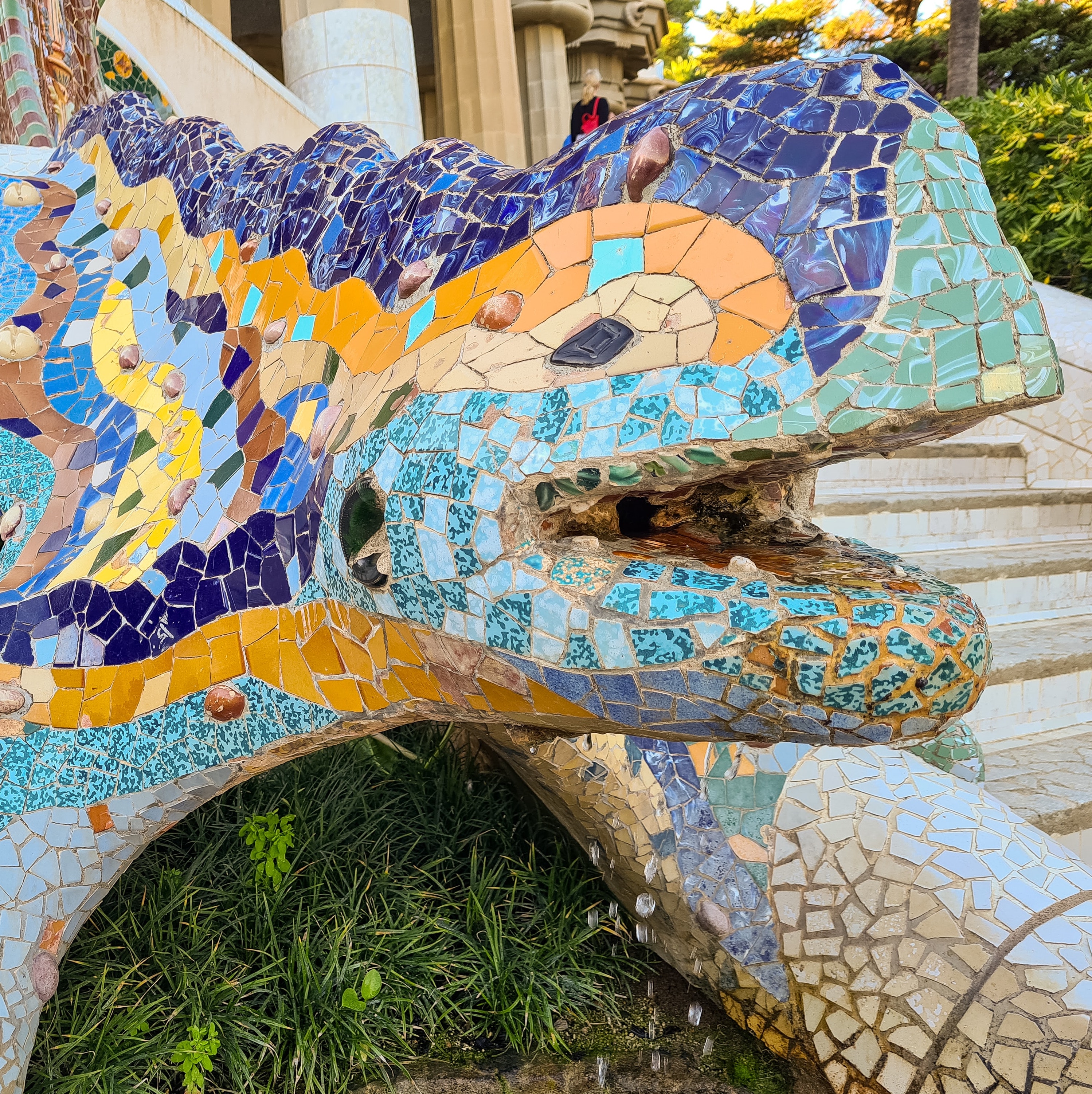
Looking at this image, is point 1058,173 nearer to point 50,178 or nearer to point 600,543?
point 50,178

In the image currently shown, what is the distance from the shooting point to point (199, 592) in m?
1.94

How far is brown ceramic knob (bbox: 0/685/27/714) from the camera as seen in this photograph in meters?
1.99

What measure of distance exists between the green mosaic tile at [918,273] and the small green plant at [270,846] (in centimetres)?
199

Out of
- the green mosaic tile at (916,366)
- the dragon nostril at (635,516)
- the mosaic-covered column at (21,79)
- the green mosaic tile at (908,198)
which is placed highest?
the mosaic-covered column at (21,79)

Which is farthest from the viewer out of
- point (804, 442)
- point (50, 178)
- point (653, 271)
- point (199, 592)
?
point (50, 178)

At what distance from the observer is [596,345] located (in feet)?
4.56

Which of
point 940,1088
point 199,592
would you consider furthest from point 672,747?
point 199,592

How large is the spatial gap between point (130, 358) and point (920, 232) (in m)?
1.73

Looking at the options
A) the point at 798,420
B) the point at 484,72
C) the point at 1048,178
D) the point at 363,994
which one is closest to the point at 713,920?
the point at 363,994

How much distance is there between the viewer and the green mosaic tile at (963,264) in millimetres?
1226

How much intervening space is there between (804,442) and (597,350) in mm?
301

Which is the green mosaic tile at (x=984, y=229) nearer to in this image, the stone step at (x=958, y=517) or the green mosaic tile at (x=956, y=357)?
the green mosaic tile at (x=956, y=357)

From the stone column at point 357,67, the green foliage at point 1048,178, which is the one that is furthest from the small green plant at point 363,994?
the green foliage at point 1048,178

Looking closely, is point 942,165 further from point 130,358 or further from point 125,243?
point 125,243
